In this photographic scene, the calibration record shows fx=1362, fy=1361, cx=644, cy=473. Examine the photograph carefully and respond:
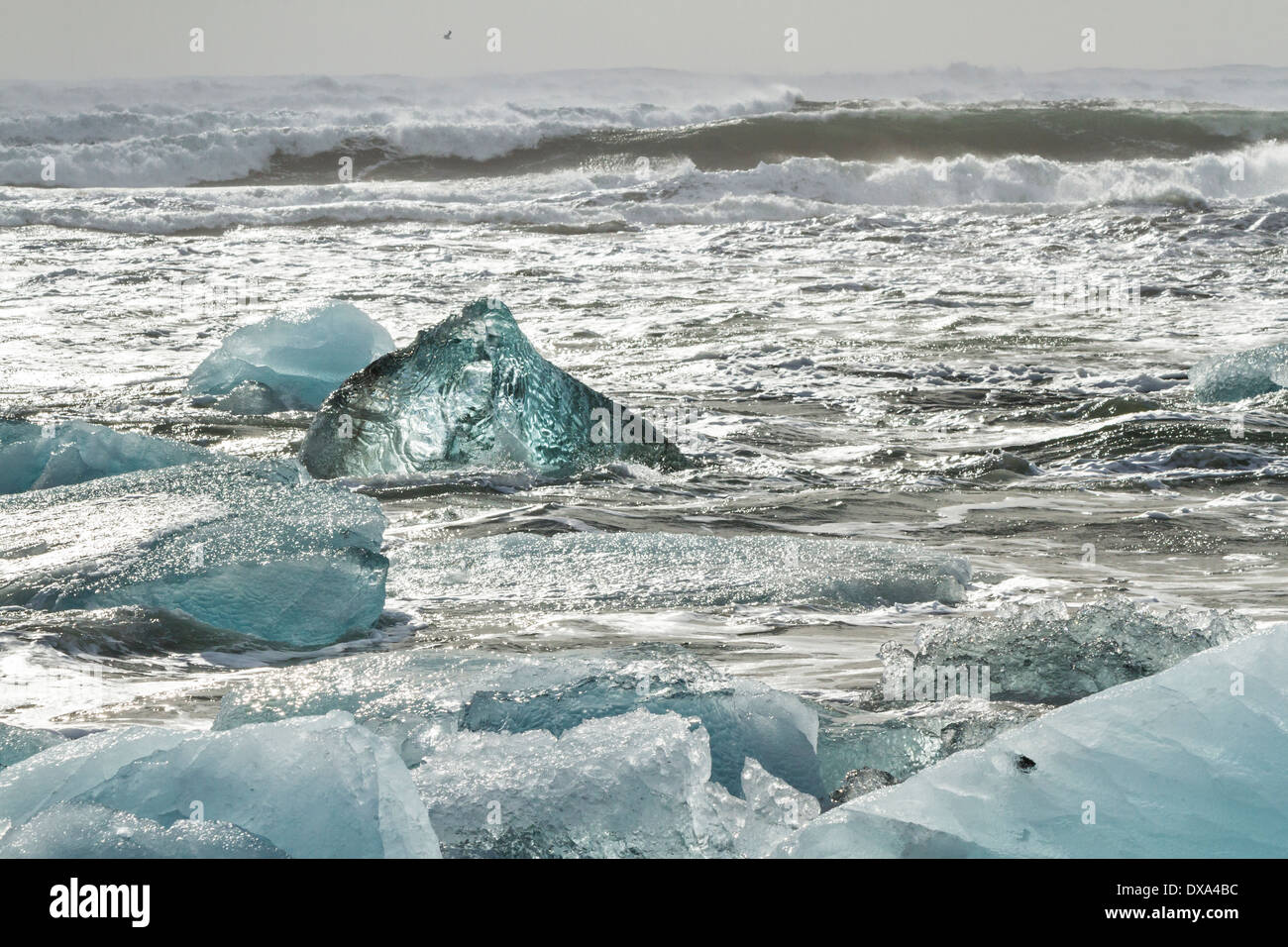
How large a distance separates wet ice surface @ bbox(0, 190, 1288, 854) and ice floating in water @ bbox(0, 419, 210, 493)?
707 millimetres

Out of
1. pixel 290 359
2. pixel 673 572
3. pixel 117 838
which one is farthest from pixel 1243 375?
pixel 117 838

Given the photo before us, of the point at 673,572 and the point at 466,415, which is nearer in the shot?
the point at 673,572

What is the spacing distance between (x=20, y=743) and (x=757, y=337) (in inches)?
260

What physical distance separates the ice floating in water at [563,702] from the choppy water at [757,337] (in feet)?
1.15

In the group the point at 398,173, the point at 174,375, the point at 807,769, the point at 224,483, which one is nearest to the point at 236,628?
the point at 224,483

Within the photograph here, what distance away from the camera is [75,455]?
15.2 ft

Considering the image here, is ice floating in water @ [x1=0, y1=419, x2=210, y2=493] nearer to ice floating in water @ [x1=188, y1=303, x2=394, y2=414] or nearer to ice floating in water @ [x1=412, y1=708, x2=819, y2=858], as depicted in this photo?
ice floating in water @ [x1=188, y1=303, x2=394, y2=414]

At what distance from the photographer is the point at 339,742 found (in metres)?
1.92

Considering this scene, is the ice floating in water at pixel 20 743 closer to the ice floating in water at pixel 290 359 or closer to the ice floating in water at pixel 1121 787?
the ice floating in water at pixel 1121 787

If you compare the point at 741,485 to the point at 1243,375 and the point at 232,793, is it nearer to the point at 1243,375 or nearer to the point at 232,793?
the point at 1243,375

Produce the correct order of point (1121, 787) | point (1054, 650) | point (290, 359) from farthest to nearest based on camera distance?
point (290, 359), point (1054, 650), point (1121, 787)

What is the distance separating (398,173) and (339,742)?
946 inches

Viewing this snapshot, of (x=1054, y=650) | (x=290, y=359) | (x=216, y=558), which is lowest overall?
(x=1054, y=650)

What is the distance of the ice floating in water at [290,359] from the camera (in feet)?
21.7
